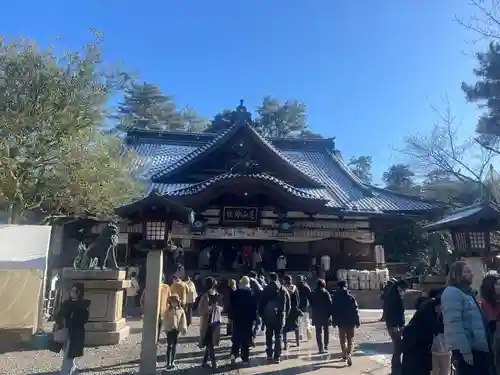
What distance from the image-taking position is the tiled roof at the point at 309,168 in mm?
17703

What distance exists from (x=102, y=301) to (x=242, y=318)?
353 centimetres

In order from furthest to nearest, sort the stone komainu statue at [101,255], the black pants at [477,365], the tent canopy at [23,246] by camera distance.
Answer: the stone komainu statue at [101,255] → the tent canopy at [23,246] → the black pants at [477,365]

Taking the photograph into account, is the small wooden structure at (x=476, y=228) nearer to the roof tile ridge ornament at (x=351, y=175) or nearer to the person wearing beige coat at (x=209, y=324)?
the person wearing beige coat at (x=209, y=324)

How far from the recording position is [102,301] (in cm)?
901

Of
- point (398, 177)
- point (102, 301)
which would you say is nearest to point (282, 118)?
point (398, 177)

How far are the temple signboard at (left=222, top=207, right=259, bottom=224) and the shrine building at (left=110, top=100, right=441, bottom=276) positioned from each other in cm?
4

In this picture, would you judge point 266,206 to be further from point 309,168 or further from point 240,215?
point 309,168

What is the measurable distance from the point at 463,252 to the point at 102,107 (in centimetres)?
943

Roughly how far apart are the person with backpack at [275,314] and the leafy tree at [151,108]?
122ft

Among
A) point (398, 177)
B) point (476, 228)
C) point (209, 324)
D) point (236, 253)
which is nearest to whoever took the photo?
point (209, 324)

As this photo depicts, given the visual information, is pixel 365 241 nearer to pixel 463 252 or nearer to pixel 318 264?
pixel 318 264

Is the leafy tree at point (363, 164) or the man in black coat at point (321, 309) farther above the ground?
the leafy tree at point (363, 164)

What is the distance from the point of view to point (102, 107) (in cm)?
1130

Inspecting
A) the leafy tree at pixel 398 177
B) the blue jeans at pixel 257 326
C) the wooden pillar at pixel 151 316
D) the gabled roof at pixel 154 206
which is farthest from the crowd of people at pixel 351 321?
the leafy tree at pixel 398 177
